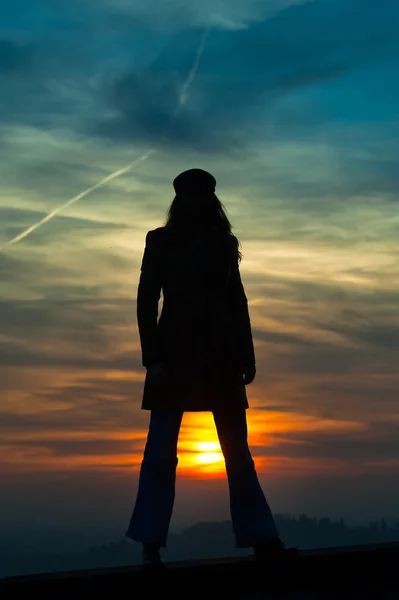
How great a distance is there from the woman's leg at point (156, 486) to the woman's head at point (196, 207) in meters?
1.55

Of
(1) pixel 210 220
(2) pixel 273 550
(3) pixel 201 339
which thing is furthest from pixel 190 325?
(2) pixel 273 550

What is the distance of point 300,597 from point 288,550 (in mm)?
532

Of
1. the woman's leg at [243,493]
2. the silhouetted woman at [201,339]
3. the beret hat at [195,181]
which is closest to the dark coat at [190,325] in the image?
the silhouetted woman at [201,339]

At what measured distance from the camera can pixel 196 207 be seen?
7.26 metres

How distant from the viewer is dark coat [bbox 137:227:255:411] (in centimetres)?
706

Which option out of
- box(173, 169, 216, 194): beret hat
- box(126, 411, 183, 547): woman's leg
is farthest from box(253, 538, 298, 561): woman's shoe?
box(173, 169, 216, 194): beret hat

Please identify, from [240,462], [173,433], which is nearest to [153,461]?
[173,433]

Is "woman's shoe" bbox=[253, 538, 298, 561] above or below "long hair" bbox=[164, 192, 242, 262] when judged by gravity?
below

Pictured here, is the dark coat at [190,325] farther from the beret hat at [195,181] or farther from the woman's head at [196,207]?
the beret hat at [195,181]

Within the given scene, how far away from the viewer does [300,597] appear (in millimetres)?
6242

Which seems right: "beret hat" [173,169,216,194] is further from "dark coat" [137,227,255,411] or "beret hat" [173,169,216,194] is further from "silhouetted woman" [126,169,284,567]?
"dark coat" [137,227,255,411]

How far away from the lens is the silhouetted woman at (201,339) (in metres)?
7.01

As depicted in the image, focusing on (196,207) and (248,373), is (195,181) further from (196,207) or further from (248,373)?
(248,373)

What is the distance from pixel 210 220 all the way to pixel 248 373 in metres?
1.22
